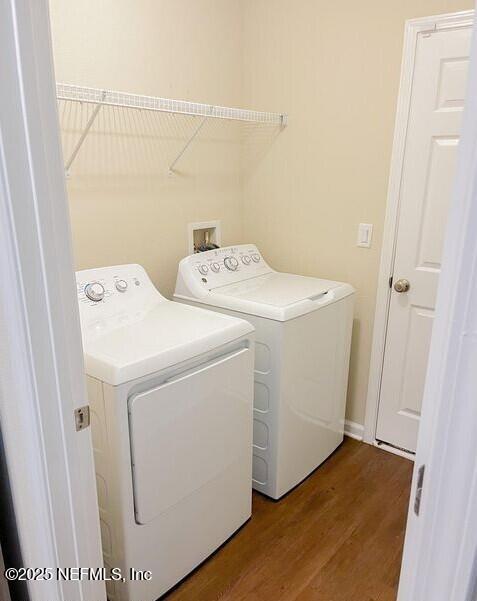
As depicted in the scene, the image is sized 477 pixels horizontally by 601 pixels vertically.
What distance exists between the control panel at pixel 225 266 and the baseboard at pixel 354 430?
0.99m

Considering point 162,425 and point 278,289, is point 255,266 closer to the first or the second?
point 278,289

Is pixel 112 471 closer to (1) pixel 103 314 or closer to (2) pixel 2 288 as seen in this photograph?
(1) pixel 103 314

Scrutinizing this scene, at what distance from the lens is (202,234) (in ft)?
8.22

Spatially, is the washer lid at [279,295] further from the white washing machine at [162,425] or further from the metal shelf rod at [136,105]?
the metal shelf rod at [136,105]

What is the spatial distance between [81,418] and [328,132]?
1918 mm

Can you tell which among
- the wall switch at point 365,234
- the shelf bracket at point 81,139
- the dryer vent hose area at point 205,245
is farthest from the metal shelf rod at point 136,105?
the wall switch at point 365,234

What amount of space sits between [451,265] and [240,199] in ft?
7.36

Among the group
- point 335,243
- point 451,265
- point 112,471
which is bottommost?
point 112,471

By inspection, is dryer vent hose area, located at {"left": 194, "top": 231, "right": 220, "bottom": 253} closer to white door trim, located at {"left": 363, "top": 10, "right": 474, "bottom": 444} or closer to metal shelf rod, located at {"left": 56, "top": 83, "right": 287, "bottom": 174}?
metal shelf rod, located at {"left": 56, "top": 83, "right": 287, "bottom": 174}

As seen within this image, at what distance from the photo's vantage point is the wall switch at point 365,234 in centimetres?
228

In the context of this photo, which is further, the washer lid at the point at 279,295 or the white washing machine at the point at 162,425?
the washer lid at the point at 279,295

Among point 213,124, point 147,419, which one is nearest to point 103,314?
point 147,419

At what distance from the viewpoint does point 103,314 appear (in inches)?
67.7

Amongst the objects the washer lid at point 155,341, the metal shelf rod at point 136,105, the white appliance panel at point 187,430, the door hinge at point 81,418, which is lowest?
the white appliance panel at point 187,430
